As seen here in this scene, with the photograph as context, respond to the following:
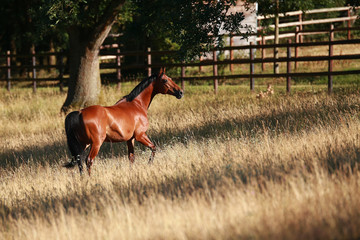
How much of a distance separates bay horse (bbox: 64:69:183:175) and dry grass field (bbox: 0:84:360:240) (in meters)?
0.40

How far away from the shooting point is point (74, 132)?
7.09m

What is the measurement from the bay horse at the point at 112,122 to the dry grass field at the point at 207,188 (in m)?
0.40

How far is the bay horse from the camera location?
7051 millimetres

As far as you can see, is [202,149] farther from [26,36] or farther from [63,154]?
[26,36]

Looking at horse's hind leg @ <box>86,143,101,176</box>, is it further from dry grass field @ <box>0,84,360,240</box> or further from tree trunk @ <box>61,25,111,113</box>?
tree trunk @ <box>61,25,111,113</box>

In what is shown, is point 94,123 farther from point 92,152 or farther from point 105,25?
point 105,25

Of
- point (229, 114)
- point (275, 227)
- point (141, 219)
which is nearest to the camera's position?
point (275, 227)

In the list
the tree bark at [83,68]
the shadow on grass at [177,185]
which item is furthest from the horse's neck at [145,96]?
the tree bark at [83,68]

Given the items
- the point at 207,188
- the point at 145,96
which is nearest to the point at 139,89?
the point at 145,96

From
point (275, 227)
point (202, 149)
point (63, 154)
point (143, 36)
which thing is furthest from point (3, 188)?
point (143, 36)

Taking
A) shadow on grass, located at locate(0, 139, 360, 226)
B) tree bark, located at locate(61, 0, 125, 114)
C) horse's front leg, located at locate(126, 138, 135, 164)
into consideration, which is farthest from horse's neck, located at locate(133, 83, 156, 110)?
tree bark, located at locate(61, 0, 125, 114)

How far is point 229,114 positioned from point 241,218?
22.2ft

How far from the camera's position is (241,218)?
4195 millimetres

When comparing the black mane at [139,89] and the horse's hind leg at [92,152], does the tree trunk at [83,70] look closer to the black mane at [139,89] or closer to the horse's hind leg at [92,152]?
the black mane at [139,89]
